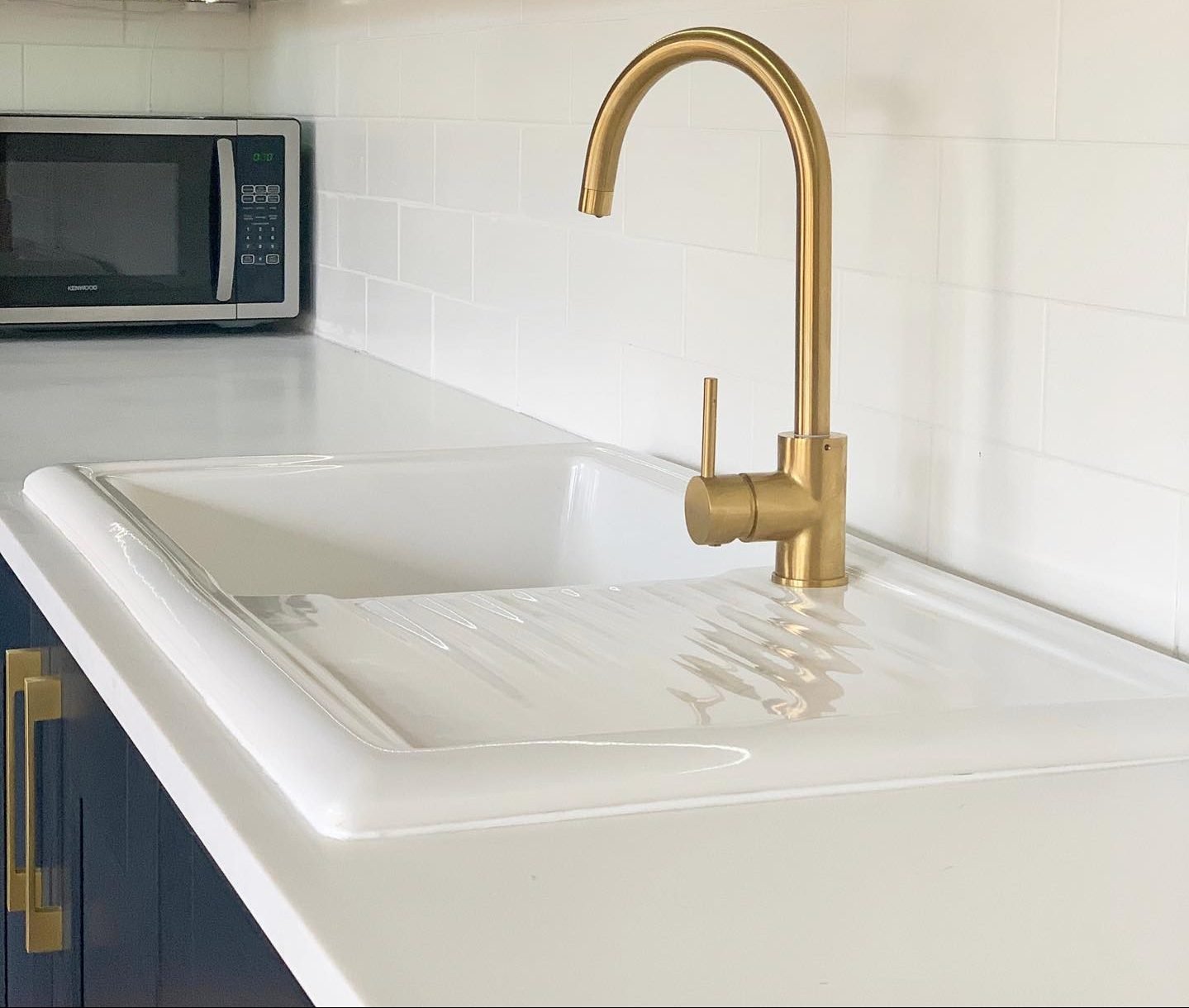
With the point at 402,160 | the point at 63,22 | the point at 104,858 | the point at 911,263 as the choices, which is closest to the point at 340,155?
the point at 402,160

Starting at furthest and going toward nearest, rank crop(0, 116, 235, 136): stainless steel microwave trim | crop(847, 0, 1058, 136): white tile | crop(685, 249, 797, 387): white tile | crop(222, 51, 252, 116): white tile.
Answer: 1. crop(222, 51, 252, 116): white tile
2. crop(0, 116, 235, 136): stainless steel microwave trim
3. crop(685, 249, 797, 387): white tile
4. crop(847, 0, 1058, 136): white tile

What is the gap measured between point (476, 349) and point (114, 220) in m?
0.70

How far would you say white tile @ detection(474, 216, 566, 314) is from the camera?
5.56 ft

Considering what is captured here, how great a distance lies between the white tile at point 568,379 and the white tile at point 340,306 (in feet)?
1.83

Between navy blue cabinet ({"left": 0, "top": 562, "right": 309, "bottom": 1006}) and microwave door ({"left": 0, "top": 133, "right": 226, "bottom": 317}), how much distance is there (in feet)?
3.67

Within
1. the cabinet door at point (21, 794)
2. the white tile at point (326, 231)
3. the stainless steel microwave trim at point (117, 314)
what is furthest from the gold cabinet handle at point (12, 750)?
the white tile at point (326, 231)

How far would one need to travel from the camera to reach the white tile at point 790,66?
1.20m

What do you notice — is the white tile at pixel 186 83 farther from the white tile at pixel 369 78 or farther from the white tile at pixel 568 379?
the white tile at pixel 568 379

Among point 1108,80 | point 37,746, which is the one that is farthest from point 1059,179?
point 37,746

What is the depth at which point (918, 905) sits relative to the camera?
574 millimetres

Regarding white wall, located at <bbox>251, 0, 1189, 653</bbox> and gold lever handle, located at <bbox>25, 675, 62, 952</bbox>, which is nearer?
white wall, located at <bbox>251, 0, 1189, 653</bbox>

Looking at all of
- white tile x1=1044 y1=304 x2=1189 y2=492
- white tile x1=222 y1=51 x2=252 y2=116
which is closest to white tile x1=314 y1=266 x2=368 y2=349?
white tile x1=222 y1=51 x2=252 y2=116

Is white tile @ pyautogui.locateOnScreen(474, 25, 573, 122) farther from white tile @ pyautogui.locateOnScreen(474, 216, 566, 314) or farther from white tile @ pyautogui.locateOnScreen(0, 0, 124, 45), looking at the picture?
white tile @ pyautogui.locateOnScreen(0, 0, 124, 45)

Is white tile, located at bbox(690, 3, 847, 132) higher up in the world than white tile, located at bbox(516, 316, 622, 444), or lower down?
higher up
